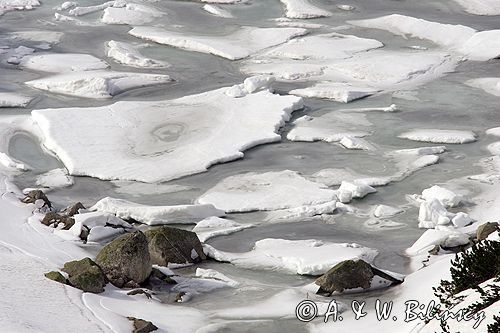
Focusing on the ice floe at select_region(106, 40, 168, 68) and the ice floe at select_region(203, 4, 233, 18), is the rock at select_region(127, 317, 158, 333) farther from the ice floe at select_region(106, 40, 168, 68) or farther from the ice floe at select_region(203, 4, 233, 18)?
the ice floe at select_region(203, 4, 233, 18)

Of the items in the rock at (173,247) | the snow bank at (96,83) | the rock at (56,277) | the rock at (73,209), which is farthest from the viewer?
the snow bank at (96,83)

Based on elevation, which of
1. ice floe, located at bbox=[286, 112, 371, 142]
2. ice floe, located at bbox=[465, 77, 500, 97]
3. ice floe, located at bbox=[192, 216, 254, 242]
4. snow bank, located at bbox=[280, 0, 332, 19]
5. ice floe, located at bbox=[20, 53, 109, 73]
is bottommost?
ice floe, located at bbox=[20, 53, 109, 73]

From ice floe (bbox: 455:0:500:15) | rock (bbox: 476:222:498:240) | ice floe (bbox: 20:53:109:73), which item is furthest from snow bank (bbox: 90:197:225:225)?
ice floe (bbox: 455:0:500:15)

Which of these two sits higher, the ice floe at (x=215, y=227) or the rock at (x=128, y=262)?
the rock at (x=128, y=262)

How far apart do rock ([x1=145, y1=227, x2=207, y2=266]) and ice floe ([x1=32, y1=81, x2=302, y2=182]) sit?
4616mm

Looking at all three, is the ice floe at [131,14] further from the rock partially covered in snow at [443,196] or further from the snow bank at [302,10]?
the rock partially covered in snow at [443,196]

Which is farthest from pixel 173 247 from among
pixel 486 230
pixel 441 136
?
pixel 441 136

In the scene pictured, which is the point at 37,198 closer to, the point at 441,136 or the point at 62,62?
the point at 441,136

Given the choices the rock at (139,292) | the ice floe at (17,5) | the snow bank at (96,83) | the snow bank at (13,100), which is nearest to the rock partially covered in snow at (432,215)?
the rock at (139,292)

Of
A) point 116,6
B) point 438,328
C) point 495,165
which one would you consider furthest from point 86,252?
point 116,6

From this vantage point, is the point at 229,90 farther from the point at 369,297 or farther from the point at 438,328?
the point at 438,328

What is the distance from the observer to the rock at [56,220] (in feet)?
54.0

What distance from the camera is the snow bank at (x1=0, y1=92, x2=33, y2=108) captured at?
25127mm

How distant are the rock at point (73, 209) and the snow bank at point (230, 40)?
13.0m
